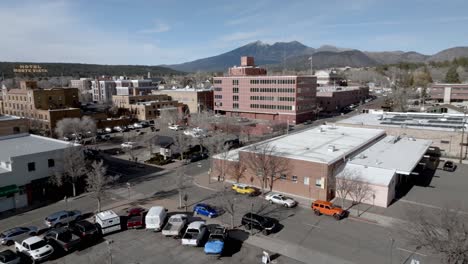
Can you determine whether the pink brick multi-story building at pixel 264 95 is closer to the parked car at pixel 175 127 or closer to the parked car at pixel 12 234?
the parked car at pixel 175 127

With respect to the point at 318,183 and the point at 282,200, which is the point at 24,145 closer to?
the point at 282,200

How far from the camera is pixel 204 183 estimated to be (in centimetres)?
3531

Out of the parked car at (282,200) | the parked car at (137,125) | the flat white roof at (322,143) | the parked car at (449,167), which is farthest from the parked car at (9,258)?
the parked car at (137,125)

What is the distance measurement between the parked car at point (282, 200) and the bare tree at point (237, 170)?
591 centimetres

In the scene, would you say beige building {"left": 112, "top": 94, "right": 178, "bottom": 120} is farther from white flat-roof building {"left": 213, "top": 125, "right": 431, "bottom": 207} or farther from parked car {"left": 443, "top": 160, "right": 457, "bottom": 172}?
parked car {"left": 443, "top": 160, "right": 457, "bottom": 172}

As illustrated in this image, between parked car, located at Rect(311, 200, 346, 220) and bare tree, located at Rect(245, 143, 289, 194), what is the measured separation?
588 centimetres

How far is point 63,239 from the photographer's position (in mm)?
21328

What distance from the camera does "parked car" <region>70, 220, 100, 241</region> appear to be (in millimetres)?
22095

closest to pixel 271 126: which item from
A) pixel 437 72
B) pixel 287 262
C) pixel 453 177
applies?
pixel 453 177

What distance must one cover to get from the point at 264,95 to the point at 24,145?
56991 mm

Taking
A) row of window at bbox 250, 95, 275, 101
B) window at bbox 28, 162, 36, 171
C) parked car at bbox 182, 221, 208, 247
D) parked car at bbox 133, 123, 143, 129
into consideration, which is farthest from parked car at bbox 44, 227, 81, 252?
row of window at bbox 250, 95, 275, 101

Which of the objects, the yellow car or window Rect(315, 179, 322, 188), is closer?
window Rect(315, 179, 322, 188)

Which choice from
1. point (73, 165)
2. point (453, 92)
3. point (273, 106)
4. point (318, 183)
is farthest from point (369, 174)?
point (453, 92)

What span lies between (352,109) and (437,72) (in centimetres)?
10383
